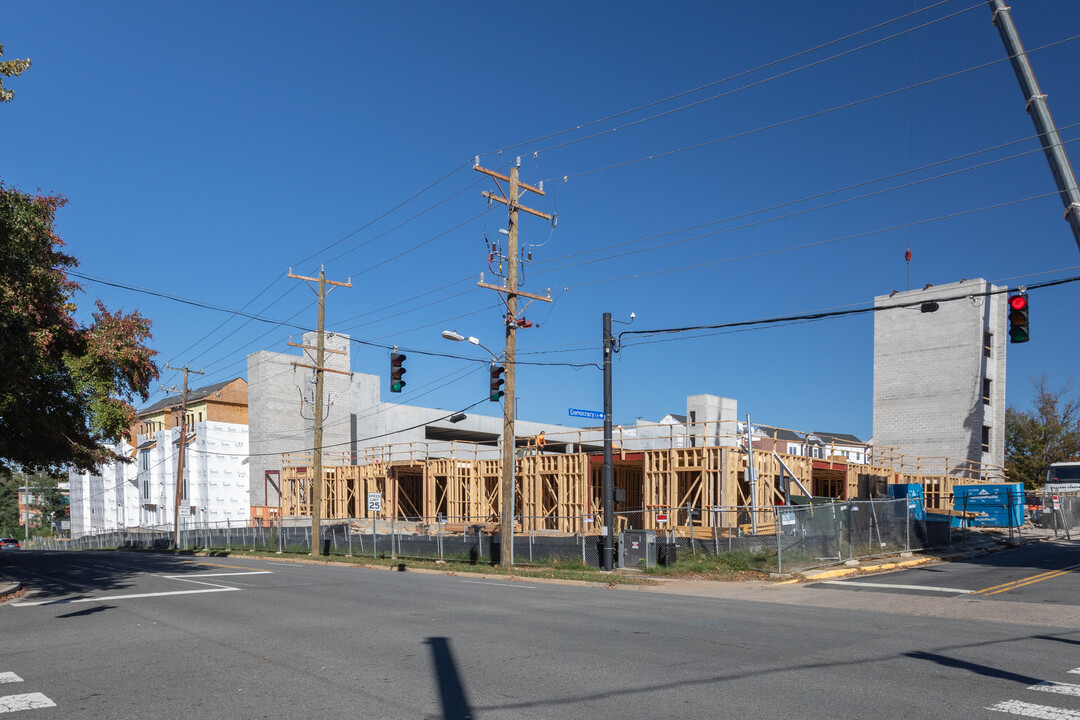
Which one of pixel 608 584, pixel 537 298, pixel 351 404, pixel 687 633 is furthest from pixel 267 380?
pixel 687 633

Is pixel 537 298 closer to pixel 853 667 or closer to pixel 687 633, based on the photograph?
pixel 687 633

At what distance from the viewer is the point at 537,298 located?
28062 mm

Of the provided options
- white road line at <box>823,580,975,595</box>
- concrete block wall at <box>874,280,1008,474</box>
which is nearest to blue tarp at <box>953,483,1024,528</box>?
concrete block wall at <box>874,280,1008,474</box>

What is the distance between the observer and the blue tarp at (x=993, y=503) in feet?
124

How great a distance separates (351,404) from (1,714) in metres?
51.6

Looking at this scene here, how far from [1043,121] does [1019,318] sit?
17.1ft

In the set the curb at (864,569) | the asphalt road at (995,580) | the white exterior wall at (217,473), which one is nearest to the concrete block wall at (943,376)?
the asphalt road at (995,580)

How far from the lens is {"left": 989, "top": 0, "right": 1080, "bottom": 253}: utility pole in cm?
1127

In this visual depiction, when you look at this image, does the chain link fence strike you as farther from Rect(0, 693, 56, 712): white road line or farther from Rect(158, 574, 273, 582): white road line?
Rect(0, 693, 56, 712): white road line

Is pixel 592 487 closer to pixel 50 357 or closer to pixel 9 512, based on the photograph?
pixel 50 357

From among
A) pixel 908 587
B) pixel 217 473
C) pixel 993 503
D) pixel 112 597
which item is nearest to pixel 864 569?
pixel 908 587

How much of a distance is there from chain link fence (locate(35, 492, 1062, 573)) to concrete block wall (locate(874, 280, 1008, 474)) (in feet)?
36.0

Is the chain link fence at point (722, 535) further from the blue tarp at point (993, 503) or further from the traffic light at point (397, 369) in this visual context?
the traffic light at point (397, 369)

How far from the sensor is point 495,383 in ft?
84.3
